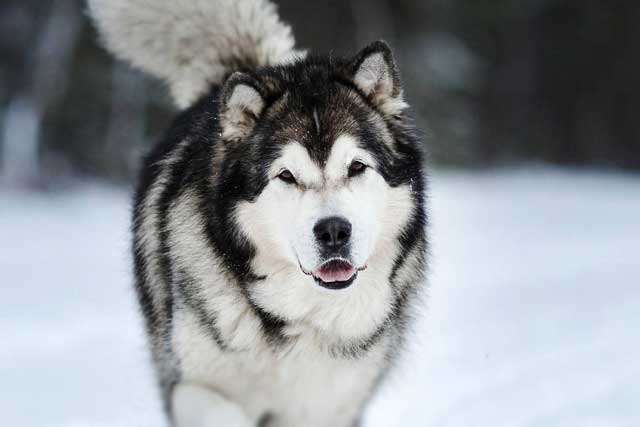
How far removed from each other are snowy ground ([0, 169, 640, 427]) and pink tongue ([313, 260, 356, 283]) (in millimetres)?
937

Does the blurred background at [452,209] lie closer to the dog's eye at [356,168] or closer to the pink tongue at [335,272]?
the dog's eye at [356,168]

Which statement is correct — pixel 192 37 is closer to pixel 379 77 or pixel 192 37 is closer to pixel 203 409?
pixel 379 77

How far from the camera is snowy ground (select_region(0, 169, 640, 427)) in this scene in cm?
432

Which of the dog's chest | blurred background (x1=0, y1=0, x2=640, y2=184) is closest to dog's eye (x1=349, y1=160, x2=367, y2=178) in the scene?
the dog's chest

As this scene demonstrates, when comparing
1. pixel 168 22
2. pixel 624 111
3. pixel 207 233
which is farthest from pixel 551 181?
pixel 207 233

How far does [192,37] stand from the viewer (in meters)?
4.59

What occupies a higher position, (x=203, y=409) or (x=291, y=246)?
(x=291, y=246)

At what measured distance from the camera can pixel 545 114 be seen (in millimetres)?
21953

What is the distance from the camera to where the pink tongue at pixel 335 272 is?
309 cm

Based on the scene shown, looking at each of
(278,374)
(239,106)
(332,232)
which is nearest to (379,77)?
(239,106)

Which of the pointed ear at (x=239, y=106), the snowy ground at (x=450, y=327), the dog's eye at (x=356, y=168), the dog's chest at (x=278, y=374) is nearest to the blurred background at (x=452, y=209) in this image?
the snowy ground at (x=450, y=327)

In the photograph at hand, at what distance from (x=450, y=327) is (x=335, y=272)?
11.3 ft

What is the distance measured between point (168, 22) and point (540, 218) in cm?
929

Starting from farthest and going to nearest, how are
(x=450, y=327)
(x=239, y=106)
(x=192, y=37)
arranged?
(x=450, y=327) → (x=192, y=37) → (x=239, y=106)
